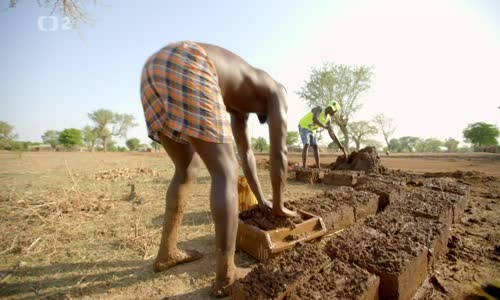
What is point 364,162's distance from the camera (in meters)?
6.61

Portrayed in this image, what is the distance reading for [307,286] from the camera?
1.34 m

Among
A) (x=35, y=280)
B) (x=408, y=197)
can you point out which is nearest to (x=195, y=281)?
(x=35, y=280)

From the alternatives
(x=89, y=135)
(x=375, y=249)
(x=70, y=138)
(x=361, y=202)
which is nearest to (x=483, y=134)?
(x=361, y=202)

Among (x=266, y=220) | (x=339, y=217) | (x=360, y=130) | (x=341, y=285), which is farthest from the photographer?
(x=360, y=130)

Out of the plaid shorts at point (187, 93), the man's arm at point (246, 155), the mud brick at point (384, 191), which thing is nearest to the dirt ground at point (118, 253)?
the man's arm at point (246, 155)

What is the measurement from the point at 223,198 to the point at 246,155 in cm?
88

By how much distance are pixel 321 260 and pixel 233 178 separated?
0.77 meters

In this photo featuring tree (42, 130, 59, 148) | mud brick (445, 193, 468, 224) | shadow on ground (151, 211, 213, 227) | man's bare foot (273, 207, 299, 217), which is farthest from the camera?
tree (42, 130, 59, 148)

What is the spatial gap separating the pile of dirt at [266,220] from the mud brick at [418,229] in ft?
2.19

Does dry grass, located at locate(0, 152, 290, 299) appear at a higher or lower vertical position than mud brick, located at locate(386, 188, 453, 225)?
lower

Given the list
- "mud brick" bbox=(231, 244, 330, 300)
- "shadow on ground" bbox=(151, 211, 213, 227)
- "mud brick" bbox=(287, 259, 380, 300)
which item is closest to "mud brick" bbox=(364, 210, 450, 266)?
"mud brick" bbox=(287, 259, 380, 300)

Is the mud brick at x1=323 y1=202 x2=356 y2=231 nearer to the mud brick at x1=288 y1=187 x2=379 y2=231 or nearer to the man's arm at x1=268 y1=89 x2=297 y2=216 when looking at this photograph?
the mud brick at x1=288 y1=187 x2=379 y2=231

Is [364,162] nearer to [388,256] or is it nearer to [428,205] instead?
[428,205]

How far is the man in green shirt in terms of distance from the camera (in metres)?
6.56
